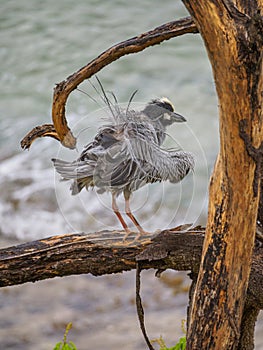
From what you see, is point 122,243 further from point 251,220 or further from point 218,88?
point 218,88

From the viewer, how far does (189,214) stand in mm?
1157

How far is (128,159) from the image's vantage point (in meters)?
1.12

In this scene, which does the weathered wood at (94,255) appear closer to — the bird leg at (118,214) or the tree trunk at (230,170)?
the bird leg at (118,214)

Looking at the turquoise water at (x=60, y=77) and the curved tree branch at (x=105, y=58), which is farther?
the turquoise water at (x=60, y=77)

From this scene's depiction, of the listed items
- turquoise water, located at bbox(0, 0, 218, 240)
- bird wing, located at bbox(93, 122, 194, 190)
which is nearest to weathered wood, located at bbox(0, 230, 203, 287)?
bird wing, located at bbox(93, 122, 194, 190)

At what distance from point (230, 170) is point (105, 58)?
0.44 meters

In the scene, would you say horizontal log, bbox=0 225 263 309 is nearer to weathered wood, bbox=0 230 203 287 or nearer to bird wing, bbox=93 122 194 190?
weathered wood, bbox=0 230 203 287

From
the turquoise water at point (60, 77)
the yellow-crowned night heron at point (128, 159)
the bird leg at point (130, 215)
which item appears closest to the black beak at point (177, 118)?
the yellow-crowned night heron at point (128, 159)

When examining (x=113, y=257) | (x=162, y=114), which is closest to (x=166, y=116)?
(x=162, y=114)

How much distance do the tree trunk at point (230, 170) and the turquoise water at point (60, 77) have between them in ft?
3.55

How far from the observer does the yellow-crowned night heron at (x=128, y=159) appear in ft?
3.68

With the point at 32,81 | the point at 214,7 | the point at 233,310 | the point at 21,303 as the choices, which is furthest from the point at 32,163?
the point at 214,7

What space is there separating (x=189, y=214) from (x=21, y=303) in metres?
1.16

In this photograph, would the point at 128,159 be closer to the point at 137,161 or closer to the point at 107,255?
the point at 137,161
